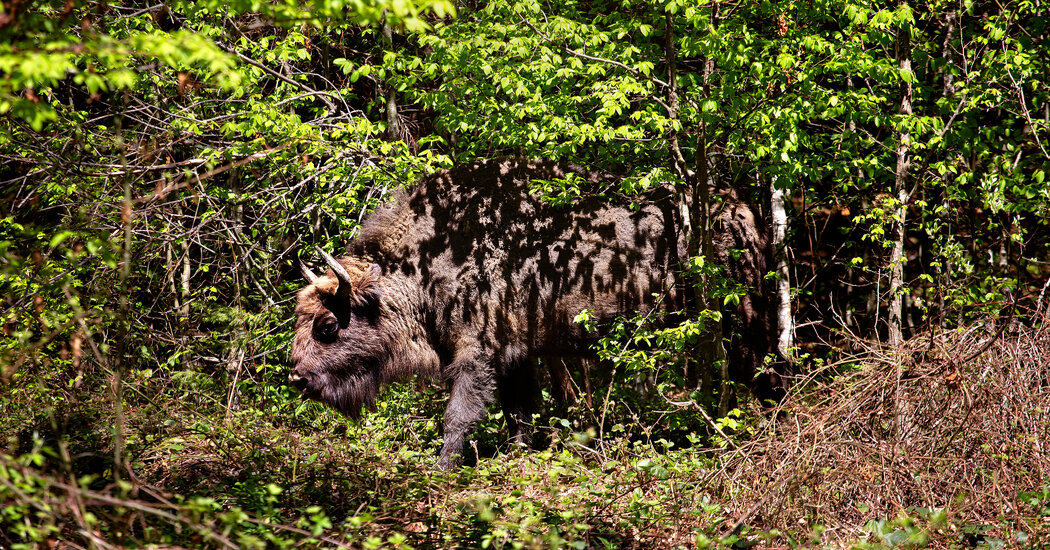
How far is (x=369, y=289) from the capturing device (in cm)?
777

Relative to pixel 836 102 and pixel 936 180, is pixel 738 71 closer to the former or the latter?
pixel 836 102

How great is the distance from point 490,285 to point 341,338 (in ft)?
5.37

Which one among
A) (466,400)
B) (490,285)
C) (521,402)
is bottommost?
(521,402)

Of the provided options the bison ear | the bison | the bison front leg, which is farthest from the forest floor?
the bison ear

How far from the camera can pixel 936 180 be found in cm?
685

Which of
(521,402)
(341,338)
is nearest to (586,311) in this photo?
(521,402)

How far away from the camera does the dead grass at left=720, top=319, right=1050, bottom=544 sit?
4.79m

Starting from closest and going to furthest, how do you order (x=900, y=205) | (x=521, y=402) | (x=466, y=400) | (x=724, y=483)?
(x=724, y=483) < (x=900, y=205) < (x=466, y=400) < (x=521, y=402)

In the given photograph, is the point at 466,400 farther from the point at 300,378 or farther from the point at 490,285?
the point at 300,378

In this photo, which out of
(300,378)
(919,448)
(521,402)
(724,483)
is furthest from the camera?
(521,402)

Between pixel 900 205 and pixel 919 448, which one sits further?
pixel 900 205

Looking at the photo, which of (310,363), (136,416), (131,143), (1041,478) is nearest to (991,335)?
(1041,478)

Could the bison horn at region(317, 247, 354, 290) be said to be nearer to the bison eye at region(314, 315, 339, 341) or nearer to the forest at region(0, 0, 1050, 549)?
the bison eye at region(314, 315, 339, 341)

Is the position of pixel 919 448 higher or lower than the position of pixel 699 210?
lower
